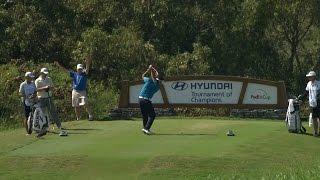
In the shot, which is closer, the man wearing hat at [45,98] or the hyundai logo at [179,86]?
the man wearing hat at [45,98]

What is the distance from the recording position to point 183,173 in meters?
11.5

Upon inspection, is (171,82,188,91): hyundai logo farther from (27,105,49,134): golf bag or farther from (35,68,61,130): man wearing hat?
(27,105,49,134): golf bag

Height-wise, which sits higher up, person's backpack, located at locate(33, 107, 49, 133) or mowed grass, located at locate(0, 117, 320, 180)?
person's backpack, located at locate(33, 107, 49, 133)

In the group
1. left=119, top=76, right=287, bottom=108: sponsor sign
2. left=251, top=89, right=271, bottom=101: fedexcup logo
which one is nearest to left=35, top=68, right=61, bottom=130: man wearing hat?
left=119, top=76, right=287, bottom=108: sponsor sign

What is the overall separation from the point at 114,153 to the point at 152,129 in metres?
4.18

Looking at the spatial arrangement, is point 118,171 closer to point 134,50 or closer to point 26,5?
point 134,50

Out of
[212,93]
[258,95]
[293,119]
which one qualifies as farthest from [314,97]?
[212,93]

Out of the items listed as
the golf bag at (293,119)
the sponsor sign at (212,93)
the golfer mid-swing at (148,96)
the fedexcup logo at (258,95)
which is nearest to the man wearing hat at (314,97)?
the golf bag at (293,119)

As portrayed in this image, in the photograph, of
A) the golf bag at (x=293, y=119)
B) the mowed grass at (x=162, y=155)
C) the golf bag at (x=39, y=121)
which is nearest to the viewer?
the mowed grass at (x=162, y=155)

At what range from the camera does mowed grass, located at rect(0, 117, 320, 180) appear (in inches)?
454

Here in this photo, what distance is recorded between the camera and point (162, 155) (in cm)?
1263

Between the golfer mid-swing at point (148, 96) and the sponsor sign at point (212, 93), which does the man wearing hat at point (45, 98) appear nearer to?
the golfer mid-swing at point (148, 96)

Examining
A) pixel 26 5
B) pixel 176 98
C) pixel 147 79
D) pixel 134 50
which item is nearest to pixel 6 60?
pixel 26 5

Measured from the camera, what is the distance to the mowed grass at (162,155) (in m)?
11.5
